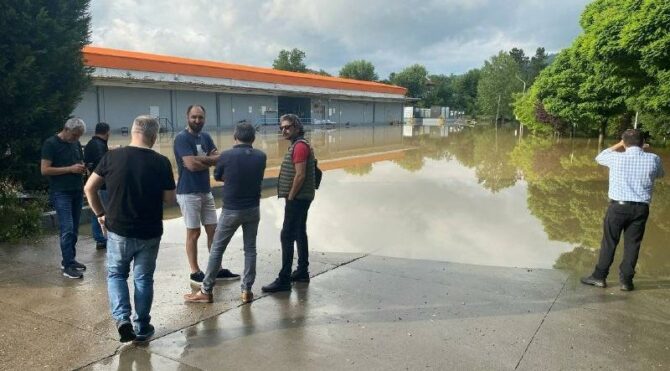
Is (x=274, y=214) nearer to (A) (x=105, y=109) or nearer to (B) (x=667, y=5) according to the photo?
(B) (x=667, y=5)

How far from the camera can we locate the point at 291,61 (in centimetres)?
8938

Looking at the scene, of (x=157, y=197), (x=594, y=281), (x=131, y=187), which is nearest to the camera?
(x=131, y=187)

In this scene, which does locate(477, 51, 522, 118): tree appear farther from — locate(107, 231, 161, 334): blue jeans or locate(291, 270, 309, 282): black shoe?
locate(107, 231, 161, 334): blue jeans

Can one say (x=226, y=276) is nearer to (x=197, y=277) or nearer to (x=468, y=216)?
(x=197, y=277)

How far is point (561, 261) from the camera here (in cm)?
669

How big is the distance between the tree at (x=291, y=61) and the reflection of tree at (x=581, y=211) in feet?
246

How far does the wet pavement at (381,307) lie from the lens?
142 inches

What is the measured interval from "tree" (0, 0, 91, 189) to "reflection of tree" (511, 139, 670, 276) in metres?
7.53

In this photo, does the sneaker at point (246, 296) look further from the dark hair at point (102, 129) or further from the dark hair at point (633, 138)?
the dark hair at point (633, 138)

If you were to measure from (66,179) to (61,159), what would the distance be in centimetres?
22

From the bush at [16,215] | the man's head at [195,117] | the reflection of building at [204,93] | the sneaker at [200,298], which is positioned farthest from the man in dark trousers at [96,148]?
the reflection of building at [204,93]

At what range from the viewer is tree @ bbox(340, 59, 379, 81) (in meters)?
95.2

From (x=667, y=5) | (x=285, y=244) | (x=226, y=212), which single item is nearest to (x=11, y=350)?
(x=226, y=212)

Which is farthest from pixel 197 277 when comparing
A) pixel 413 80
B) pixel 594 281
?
pixel 413 80
